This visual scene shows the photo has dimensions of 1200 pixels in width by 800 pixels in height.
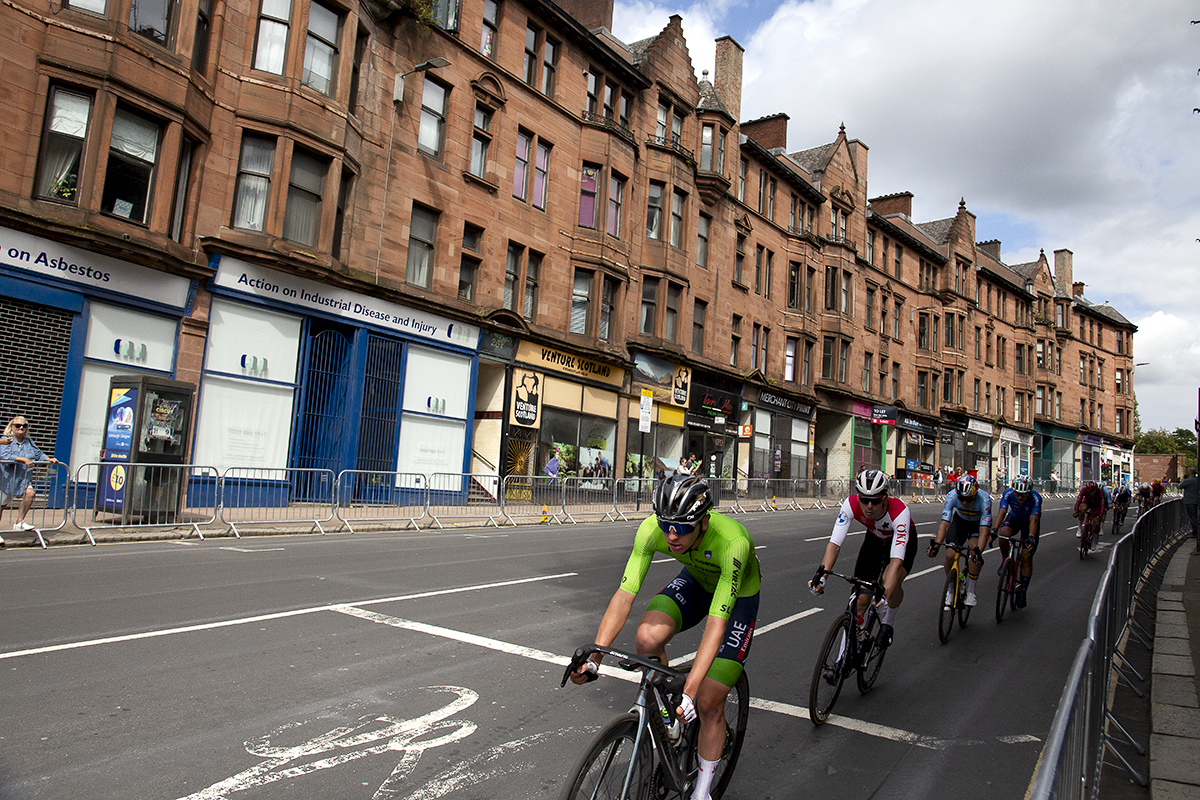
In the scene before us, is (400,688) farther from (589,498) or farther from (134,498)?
(589,498)

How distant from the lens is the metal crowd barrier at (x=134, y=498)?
498 inches

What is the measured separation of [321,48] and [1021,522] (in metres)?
17.5

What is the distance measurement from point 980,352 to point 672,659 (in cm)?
5574

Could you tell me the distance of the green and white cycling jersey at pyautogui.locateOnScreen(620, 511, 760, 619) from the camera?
3689mm

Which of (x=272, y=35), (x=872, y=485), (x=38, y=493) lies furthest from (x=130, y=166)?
(x=872, y=485)

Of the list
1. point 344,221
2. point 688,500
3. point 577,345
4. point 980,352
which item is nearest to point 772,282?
point 577,345

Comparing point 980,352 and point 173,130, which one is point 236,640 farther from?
point 980,352

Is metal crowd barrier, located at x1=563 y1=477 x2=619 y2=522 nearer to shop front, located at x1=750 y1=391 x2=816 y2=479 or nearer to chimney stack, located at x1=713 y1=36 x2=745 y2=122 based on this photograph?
shop front, located at x1=750 y1=391 x2=816 y2=479

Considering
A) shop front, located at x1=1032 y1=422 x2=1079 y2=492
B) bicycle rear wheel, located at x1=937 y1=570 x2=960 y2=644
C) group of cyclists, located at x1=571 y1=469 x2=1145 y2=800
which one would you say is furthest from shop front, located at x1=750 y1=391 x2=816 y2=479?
shop front, located at x1=1032 y1=422 x2=1079 y2=492

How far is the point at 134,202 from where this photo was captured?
1508 cm

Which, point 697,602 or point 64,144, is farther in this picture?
point 64,144

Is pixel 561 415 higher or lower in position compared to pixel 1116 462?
lower

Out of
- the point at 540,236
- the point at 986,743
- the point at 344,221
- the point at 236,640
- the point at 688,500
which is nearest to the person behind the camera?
the point at 688,500

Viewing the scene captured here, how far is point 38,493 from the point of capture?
13.7 m
